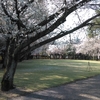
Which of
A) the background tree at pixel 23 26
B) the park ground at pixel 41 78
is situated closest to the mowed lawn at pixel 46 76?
the park ground at pixel 41 78

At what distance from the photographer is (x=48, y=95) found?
27.8ft

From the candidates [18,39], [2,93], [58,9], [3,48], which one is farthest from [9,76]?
[3,48]

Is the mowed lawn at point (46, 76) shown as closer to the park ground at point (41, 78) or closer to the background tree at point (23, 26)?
the park ground at point (41, 78)

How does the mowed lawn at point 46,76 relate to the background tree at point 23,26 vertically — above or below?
below

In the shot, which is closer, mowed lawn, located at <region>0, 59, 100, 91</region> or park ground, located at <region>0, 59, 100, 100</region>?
park ground, located at <region>0, 59, 100, 100</region>

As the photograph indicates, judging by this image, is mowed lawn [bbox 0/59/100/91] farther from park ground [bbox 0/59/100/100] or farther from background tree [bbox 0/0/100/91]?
background tree [bbox 0/0/100/91]

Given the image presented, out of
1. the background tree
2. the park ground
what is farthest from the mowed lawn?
the background tree

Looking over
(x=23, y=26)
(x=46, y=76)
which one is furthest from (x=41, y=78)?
(x=23, y=26)

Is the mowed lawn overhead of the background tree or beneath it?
beneath

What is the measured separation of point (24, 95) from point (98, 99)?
3.09 meters

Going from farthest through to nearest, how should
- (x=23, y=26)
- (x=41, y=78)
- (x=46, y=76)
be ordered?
(x=46, y=76)
(x=41, y=78)
(x=23, y=26)

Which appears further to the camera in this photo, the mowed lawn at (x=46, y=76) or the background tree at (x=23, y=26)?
the mowed lawn at (x=46, y=76)

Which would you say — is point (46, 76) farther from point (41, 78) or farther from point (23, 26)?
point (23, 26)

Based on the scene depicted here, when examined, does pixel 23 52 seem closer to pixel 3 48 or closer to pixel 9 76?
pixel 9 76
